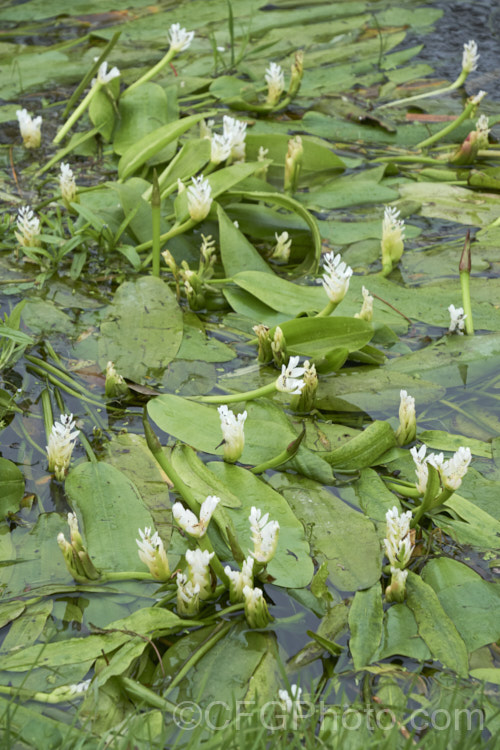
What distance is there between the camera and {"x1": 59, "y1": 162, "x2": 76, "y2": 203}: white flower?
2.24 meters

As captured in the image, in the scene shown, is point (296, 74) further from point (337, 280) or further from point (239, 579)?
point (239, 579)

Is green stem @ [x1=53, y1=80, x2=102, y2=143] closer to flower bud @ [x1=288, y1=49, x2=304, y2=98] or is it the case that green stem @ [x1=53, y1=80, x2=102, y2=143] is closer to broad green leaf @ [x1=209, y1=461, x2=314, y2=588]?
flower bud @ [x1=288, y1=49, x2=304, y2=98]

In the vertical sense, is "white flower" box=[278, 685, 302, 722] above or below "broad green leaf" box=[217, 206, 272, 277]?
below

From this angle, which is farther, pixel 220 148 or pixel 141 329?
pixel 220 148

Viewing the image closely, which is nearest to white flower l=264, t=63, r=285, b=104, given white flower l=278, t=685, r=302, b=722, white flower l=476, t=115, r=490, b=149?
white flower l=476, t=115, r=490, b=149

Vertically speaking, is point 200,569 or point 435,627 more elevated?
point 200,569

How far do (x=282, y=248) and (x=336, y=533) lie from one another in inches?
42.2

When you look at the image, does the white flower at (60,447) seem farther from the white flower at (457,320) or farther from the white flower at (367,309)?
the white flower at (457,320)

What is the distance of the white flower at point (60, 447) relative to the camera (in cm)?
151

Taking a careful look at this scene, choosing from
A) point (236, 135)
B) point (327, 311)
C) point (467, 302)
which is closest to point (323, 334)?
point (327, 311)

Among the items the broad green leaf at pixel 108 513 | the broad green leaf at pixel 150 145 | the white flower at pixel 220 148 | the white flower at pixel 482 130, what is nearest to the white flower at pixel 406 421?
the broad green leaf at pixel 108 513

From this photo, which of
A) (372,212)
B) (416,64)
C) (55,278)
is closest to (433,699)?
(55,278)

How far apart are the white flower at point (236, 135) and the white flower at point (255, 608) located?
145 centimetres

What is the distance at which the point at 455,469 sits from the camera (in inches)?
52.7
